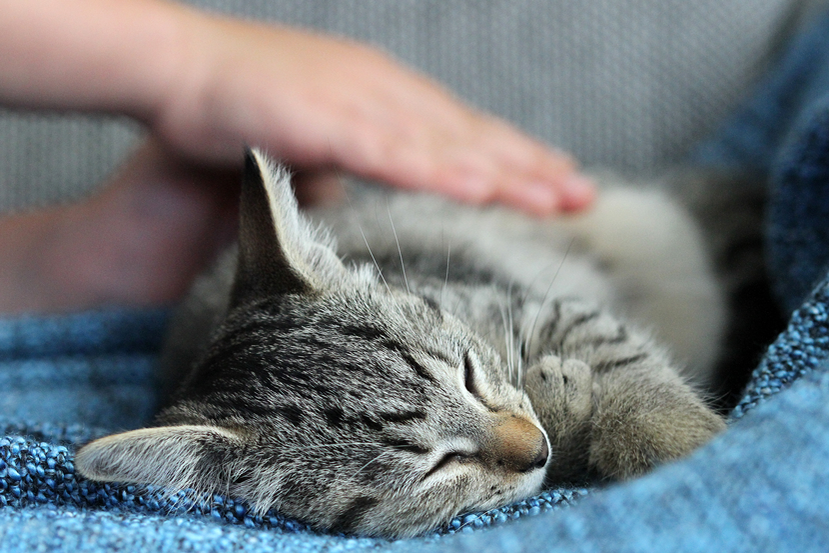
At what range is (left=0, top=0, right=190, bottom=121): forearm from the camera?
1304mm

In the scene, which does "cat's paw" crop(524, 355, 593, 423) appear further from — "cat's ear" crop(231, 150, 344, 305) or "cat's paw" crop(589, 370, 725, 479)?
"cat's ear" crop(231, 150, 344, 305)

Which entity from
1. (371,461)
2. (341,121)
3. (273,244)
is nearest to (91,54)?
(341,121)

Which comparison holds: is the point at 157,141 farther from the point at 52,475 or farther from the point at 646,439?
the point at 646,439

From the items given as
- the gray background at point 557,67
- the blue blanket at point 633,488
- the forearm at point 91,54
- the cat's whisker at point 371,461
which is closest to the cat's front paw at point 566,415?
the blue blanket at point 633,488

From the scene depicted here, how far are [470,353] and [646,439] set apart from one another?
261 millimetres

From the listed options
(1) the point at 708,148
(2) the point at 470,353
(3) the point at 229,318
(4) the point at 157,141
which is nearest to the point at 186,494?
(3) the point at 229,318

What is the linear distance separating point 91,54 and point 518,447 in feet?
3.87

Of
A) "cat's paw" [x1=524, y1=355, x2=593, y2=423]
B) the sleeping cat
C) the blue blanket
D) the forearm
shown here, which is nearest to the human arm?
the forearm

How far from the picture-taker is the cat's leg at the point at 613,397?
2.77 ft

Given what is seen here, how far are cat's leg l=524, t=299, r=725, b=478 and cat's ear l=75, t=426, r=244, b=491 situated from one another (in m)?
0.45

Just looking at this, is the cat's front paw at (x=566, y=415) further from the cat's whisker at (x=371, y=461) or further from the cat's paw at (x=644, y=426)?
the cat's whisker at (x=371, y=461)

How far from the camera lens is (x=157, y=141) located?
1.65m

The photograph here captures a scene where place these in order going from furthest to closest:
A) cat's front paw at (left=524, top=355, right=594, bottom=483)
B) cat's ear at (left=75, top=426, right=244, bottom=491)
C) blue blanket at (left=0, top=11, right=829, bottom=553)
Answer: cat's front paw at (left=524, top=355, right=594, bottom=483) < cat's ear at (left=75, top=426, right=244, bottom=491) < blue blanket at (left=0, top=11, right=829, bottom=553)

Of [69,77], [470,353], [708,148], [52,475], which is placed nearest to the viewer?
[52,475]
